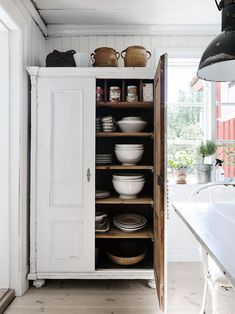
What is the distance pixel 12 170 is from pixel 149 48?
187 cm

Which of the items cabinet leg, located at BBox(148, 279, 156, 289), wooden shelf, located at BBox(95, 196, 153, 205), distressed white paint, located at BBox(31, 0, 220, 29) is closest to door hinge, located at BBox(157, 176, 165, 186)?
wooden shelf, located at BBox(95, 196, 153, 205)

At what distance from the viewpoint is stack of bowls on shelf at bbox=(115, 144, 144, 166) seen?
8.26ft

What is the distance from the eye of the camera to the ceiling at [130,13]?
254cm

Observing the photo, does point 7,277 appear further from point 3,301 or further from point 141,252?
point 141,252

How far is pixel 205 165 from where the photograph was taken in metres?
2.98

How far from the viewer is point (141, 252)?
8.82ft

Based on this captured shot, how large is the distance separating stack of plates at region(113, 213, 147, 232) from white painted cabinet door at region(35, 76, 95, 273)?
0.29 metres

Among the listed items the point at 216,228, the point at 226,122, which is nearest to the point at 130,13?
the point at 226,122

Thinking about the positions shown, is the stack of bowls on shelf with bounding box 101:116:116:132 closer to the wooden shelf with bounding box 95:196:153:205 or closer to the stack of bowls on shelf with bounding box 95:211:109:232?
the wooden shelf with bounding box 95:196:153:205

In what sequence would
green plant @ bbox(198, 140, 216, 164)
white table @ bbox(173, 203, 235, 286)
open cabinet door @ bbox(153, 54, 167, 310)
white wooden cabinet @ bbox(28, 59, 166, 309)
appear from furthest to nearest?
green plant @ bbox(198, 140, 216, 164) < white wooden cabinet @ bbox(28, 59, 166, 309) < open cabinet door @ bbox(153, 54, 167, 310) < white table @ bbox(173, 203, 235, 286)

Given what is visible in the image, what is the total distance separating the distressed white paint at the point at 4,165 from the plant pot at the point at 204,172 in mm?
1861

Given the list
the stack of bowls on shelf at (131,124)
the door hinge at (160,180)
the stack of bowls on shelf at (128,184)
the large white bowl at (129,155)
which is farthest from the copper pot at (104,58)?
the door hinge at (160,180)

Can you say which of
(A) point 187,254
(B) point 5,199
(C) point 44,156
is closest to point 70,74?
(C) point 44,156

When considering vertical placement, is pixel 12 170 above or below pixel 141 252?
above
